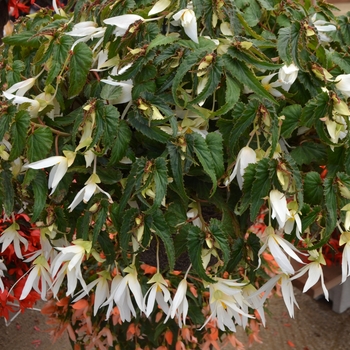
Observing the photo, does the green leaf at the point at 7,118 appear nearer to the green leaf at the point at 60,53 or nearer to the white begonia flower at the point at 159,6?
the green leaf at the point at 60,53

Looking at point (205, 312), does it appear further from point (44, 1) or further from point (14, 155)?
point (44, 1)

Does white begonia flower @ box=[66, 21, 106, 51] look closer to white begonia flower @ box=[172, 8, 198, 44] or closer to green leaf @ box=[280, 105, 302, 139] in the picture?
white begonia flower @ box=[172, 8, 198, 44]

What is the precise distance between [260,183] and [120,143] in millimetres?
166

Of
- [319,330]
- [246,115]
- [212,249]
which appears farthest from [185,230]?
[319,330]

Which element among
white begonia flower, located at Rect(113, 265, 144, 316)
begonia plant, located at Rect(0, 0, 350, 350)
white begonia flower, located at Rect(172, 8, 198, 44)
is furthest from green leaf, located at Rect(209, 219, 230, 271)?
white begonia flower, located at Rect(172, 8, 198, 44)

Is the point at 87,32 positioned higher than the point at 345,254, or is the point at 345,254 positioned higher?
the point at 87,32

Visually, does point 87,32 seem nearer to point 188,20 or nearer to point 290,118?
point 188,20

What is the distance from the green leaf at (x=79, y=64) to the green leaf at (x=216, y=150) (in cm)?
17

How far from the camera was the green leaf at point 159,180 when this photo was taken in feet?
1.72

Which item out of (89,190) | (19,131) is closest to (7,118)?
(19,131)

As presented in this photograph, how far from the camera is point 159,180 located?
1.73ft

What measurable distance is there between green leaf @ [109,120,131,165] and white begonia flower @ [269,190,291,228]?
0.18 m

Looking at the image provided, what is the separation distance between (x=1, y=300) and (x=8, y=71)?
24.0 inches

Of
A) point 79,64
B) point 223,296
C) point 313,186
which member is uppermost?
point 79,64
